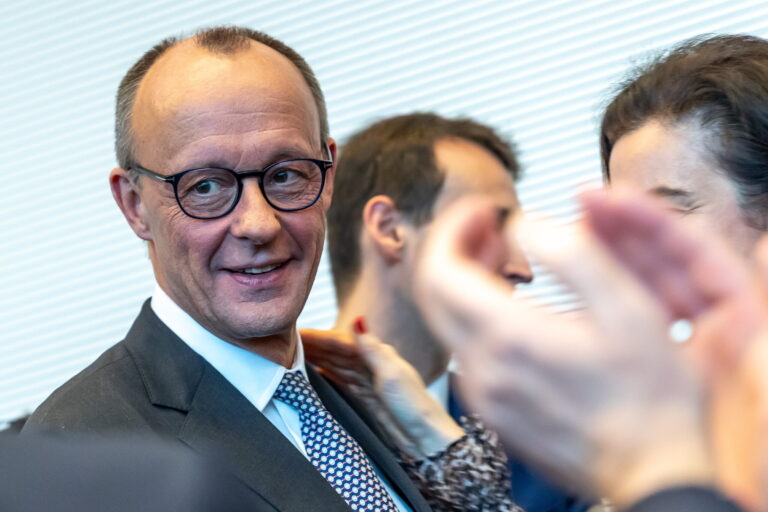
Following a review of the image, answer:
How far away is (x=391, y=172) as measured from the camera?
2902 millimetres

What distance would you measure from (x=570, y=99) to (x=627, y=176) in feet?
6.69

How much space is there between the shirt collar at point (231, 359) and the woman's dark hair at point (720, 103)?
2.40 ft

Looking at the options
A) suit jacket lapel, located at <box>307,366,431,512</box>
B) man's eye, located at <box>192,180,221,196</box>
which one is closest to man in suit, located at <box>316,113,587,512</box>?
suit jacket lapel, located at <box>307,366,431,512</box>

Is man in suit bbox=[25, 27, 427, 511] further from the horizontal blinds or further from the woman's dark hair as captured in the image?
the horizontal blinds

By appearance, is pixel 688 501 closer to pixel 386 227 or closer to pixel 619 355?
pixel 619 355

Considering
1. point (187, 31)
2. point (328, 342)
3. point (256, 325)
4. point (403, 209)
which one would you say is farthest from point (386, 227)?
point (187, 31)

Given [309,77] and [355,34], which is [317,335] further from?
[355,34]

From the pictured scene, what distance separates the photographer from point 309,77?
2139mm

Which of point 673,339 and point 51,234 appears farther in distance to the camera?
point 51,234

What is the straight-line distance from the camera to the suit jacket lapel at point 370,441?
1.88 m

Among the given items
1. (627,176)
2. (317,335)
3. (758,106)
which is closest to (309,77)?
(317,335)

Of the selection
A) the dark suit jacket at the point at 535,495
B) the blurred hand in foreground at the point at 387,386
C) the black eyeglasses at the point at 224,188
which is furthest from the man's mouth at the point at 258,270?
the dark suit jacket at the point at 535,495

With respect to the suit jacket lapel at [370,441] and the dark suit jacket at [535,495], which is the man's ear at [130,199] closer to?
the suit jacket lapel at [370,441]

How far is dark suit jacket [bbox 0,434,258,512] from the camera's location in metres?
0.60
